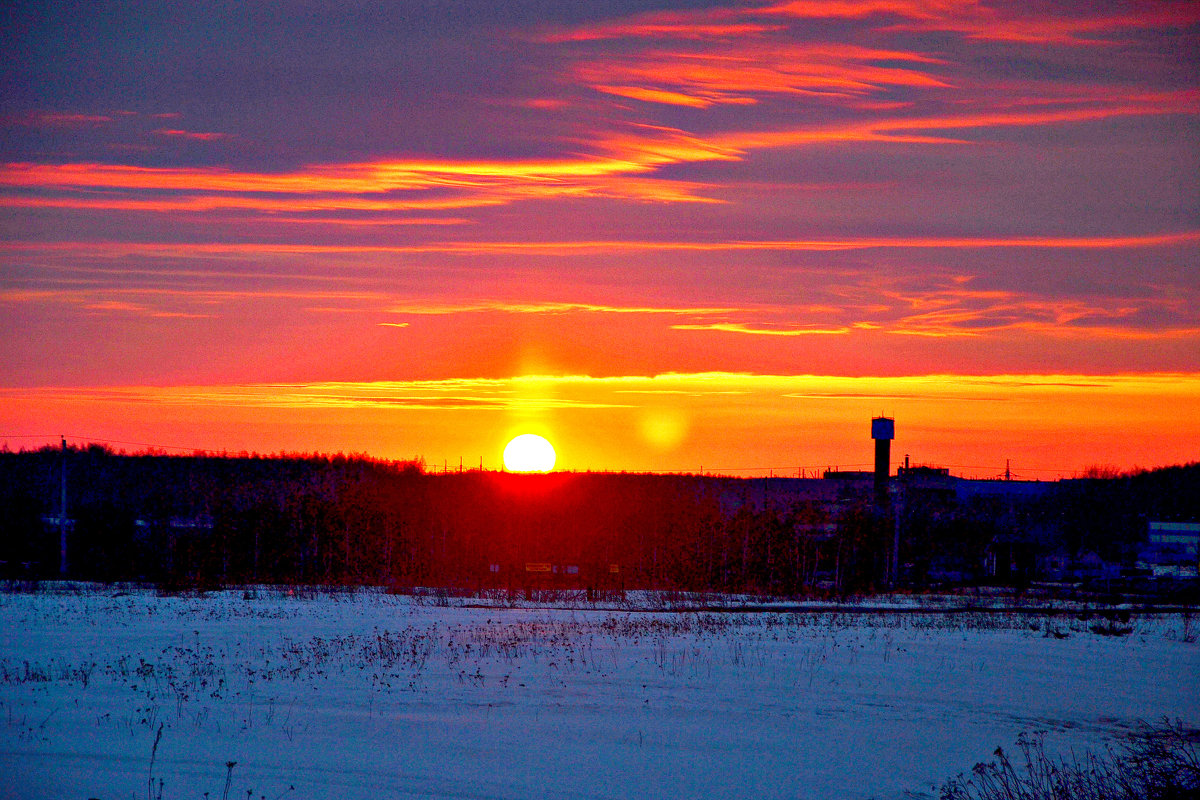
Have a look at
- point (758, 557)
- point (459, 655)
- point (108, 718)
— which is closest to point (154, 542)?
point (758, 557)

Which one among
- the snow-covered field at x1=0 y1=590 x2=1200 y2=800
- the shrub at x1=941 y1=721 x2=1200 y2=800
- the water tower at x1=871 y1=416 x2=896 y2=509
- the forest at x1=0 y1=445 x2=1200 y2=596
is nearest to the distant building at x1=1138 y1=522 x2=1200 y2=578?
the forest at x1=0 y1=445 x2=1200 y2=596

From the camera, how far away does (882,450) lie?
4779 inches

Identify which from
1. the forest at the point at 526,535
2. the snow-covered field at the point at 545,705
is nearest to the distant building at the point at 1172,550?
the forest at the point at 526,535

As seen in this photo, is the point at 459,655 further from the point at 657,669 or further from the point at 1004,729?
the point at 1004,729

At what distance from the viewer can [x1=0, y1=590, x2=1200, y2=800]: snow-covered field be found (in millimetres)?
14977

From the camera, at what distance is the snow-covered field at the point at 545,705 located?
1498cm

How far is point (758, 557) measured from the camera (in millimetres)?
90750

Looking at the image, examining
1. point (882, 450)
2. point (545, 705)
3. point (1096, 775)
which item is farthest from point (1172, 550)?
point (1096, 775)

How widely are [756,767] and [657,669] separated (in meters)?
9.23

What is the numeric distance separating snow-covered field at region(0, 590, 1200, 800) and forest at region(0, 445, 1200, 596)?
84.8 feet

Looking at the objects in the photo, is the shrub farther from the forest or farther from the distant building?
the distant building

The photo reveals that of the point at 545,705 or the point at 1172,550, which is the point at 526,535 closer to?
the point at 1172,550

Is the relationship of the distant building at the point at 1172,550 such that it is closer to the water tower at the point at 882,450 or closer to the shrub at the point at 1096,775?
the water tower at the point at 882,450

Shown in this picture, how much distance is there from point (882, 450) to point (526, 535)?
40797mm
